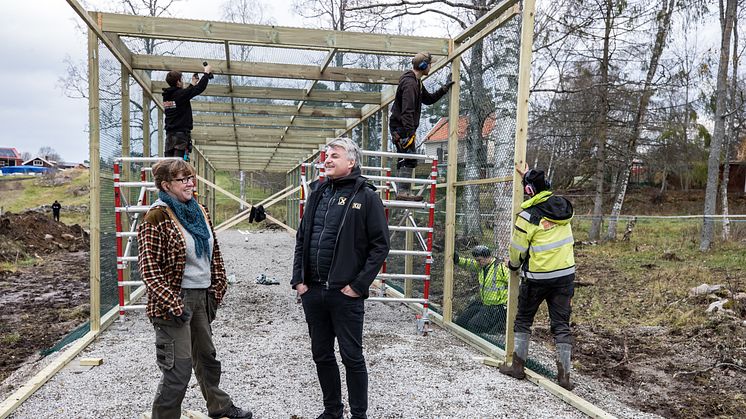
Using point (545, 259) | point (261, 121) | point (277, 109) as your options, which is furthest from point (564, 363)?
point (261, 121)

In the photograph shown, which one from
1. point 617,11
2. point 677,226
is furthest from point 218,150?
point 677,226

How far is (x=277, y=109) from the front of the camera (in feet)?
31.7

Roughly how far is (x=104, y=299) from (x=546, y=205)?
470 centimetres

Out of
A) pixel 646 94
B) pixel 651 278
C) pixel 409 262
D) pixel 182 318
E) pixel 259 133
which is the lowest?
pixel 651 278

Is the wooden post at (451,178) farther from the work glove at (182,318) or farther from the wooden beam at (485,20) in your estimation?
the work glove at (182,318)

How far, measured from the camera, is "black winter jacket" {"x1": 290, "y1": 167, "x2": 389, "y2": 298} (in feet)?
9.98

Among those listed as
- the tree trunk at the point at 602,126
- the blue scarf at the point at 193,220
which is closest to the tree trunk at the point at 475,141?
the blue scarf at the point at 193,220

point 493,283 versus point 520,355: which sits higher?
point 493,283

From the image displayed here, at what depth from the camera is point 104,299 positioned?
18.6ft

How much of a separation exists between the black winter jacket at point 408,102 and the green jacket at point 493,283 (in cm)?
164

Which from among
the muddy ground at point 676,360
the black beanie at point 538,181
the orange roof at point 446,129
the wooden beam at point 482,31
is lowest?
the muddy ground at point 676,360

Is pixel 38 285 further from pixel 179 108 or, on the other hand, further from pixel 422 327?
pixel 422 327

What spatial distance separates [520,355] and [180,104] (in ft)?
16.3

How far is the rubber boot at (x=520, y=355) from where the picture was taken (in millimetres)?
4285
